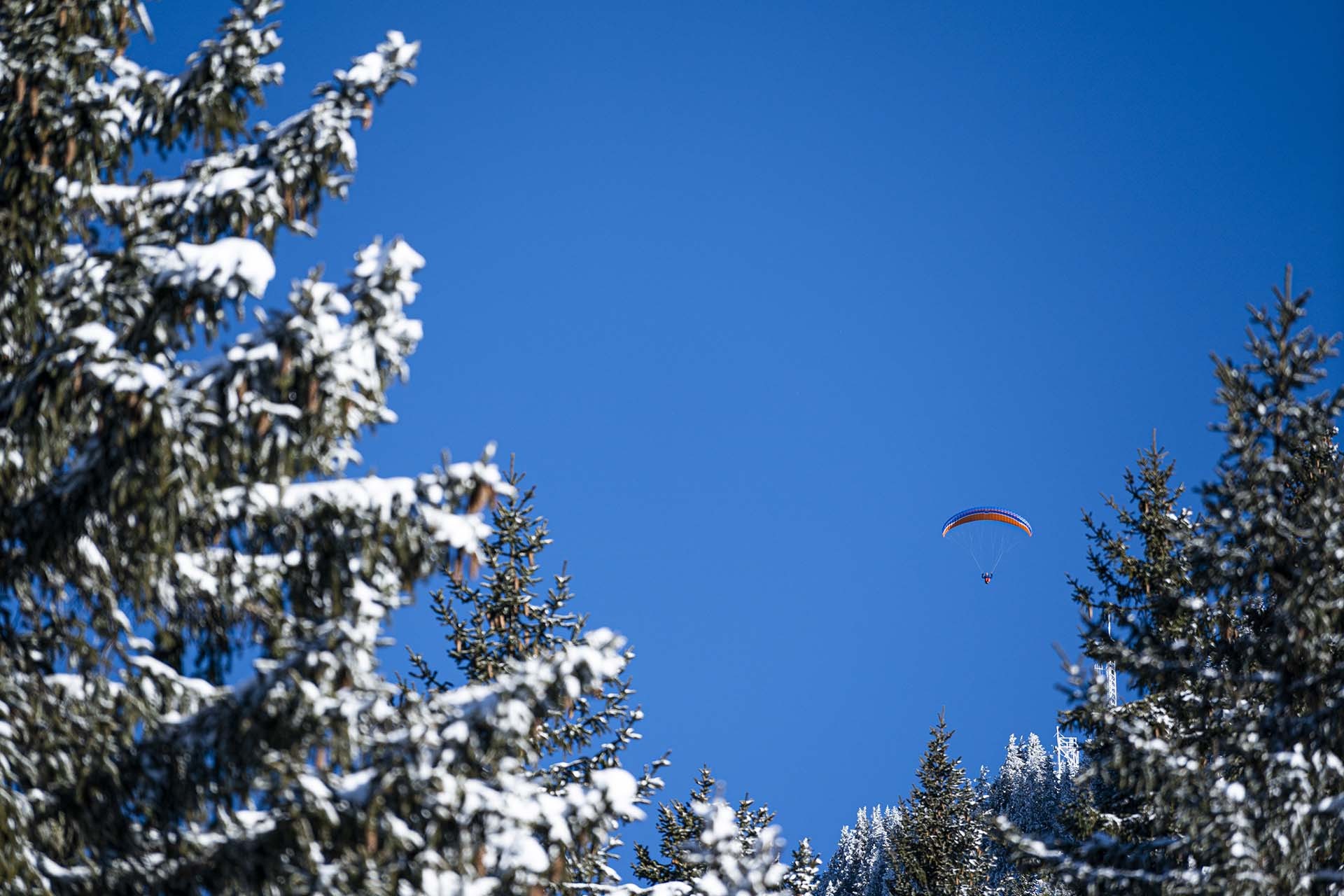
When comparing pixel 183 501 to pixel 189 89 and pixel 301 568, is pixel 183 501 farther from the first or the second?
pixel 189 89

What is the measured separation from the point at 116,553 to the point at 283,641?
1233mm

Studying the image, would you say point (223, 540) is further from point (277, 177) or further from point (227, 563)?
point (277, 177)

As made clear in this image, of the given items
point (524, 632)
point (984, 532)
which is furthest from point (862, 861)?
point (524, 632)

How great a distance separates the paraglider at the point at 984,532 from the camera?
59094mm

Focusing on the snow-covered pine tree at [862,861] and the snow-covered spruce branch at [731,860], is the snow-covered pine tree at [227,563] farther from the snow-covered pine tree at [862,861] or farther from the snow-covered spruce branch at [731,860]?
the snow-covered pine tree at [862,861]

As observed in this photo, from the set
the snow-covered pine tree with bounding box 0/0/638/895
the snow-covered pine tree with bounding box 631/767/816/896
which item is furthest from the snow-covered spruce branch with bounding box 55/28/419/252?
the snow-covered pine tree with bounding box 631/767/816/896

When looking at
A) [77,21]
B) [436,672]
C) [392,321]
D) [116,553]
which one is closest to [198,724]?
[116,553]

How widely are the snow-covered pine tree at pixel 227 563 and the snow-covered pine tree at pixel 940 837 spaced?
25.0m

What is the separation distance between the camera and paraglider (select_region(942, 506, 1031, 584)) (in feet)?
194

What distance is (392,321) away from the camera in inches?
307

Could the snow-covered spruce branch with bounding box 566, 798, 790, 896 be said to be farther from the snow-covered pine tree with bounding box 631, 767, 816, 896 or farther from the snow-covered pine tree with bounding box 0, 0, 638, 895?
the snow-covered pine tree with bounding box 0, 0, 638, 895

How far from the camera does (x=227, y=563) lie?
806 centimetres

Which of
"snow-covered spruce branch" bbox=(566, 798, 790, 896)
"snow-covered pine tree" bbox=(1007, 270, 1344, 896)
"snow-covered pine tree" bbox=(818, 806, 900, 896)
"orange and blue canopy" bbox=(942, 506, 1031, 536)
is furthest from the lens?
"snow-covered pine tree" bbox=(818, 806, 900, 896)

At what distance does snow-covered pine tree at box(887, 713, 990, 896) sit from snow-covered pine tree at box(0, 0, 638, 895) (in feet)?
82.1
